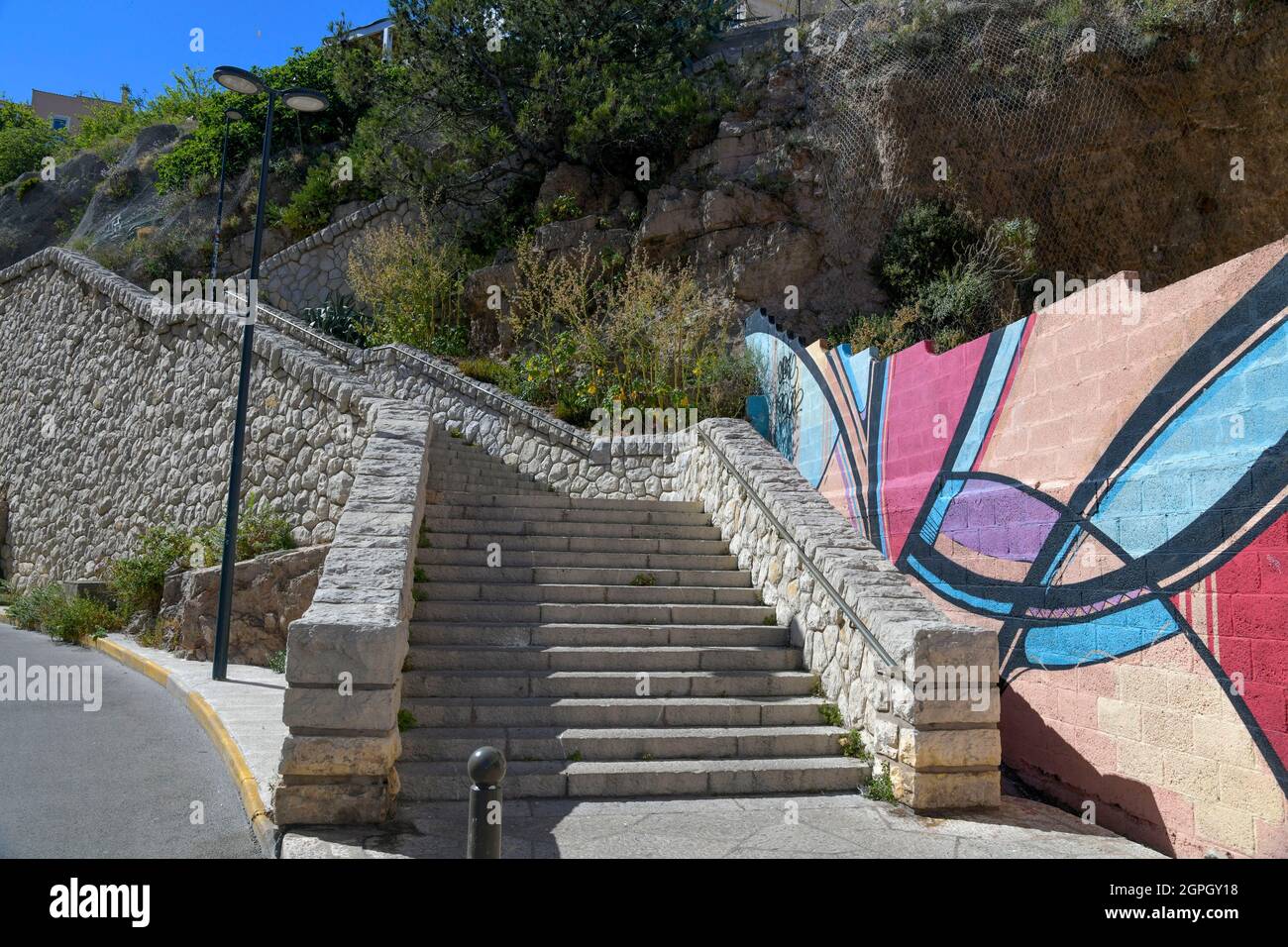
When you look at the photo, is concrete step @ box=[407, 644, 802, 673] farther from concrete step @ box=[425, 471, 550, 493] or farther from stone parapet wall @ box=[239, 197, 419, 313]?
stone parapet wall @ box=[239, 197, 419, 313]

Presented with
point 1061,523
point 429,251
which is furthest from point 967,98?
point 1061,523

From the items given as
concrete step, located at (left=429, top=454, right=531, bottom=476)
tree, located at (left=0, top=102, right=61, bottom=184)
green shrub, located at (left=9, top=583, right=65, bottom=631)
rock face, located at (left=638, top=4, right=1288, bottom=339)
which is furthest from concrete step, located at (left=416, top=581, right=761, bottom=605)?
tree, located at (left=0, top=102, right=61, bottom=184)

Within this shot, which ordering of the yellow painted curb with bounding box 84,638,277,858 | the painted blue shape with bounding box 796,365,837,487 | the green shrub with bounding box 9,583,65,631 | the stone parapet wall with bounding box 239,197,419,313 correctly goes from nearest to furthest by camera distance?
1. the yellow painted curb with bounding box 84,638,277,858
2. the painted blue shape with bounding box 796,365,837,487
3. the green shrub with bounding box 9,583,65,631
4. the stone parapet wall with bounding box 239,197,419,313

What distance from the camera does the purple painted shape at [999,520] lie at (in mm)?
5668

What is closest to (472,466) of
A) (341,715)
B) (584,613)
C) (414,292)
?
(584,613)

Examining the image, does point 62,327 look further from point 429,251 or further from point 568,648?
point 568,648

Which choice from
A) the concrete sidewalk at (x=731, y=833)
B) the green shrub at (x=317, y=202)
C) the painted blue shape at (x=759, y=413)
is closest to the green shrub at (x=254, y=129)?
the green shrub at (x=317, y=202)

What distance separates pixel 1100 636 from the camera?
16.6 feet

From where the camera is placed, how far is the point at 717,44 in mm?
17812

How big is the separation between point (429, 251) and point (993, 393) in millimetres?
12736

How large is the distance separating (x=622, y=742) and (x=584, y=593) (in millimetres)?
1803

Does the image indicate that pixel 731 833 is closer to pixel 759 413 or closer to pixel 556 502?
pixel 556 502

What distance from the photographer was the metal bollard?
3029 millimetres

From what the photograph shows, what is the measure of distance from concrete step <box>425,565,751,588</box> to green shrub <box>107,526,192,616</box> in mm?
4863
